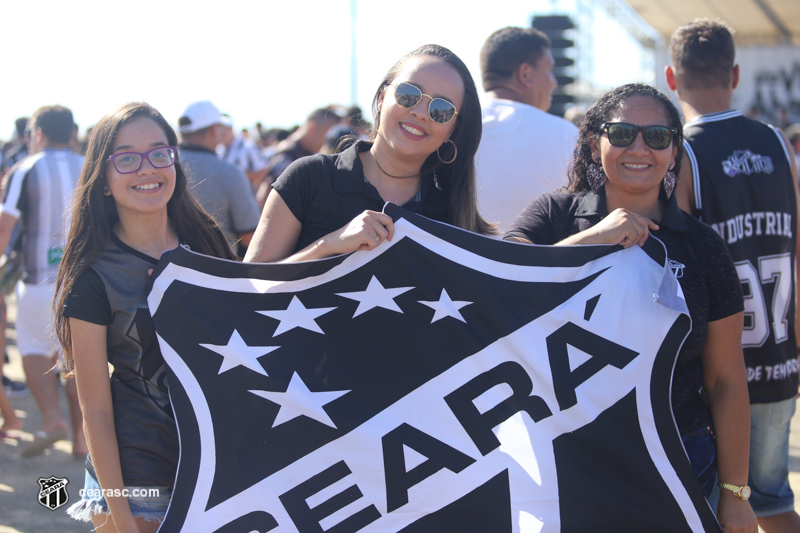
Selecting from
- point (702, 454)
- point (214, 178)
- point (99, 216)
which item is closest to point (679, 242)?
point (702, 454)

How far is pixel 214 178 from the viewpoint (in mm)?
4766

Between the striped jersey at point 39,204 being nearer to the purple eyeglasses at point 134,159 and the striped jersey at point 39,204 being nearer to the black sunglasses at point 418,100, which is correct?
the purple eyeglasses at point 134,159

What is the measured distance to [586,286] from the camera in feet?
7.55

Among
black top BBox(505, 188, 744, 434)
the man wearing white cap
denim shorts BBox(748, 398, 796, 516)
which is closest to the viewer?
black top BBox(505, 188, 744, 434)

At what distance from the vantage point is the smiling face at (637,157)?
2371mm

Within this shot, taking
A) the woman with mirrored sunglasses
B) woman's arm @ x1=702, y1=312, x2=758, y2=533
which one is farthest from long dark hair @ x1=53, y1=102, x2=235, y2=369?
woman's arm @ x1=702, y1=312, x2=758, y2=533

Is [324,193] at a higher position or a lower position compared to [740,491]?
higher

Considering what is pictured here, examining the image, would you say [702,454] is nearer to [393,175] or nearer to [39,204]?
[393,175]

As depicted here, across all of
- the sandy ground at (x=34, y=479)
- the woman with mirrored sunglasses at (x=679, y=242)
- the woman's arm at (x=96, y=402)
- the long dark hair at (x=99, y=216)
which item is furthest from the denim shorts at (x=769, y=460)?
the woman's arm at (x=96, y=402)

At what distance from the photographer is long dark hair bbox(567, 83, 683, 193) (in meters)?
2.45

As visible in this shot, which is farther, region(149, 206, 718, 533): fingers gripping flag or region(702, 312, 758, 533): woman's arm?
region(702, 312, 758, 533): woman's arm

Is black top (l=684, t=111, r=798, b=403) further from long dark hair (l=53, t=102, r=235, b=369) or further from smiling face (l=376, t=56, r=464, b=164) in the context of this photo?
long dark hair (l=53, t=102, r=235, b=369)

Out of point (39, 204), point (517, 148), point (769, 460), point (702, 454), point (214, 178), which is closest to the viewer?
point (702, 454)

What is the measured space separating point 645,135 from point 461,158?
591 mm
